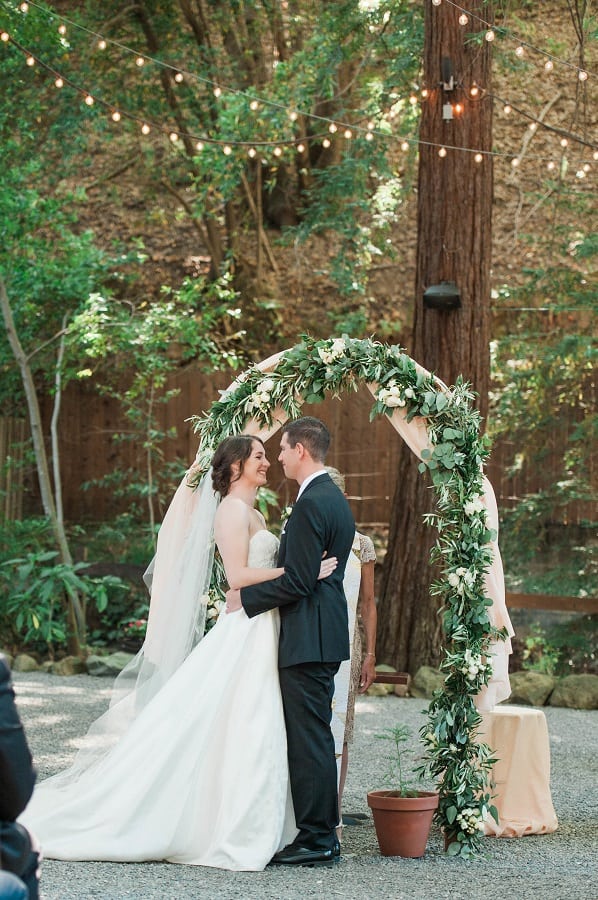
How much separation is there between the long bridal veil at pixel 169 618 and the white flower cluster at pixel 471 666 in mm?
1165

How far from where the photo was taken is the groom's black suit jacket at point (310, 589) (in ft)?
15.7

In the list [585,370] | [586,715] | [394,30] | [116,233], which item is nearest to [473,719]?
[586,715]

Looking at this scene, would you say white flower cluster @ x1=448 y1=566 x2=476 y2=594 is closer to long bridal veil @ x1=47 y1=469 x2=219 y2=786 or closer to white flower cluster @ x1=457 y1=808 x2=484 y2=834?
white flower cluster @ x1=457 y1=808 x2=484 y2=834

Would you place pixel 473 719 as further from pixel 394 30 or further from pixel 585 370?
pixel 394 30

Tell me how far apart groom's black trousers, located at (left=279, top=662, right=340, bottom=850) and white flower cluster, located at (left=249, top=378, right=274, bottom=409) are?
1.35 m

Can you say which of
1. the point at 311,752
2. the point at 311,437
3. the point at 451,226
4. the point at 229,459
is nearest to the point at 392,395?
the point at 311,437

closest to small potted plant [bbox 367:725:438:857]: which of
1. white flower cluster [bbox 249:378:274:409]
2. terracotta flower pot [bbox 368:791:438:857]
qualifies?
terracotta flower pot [bbox 368:791:438:857]

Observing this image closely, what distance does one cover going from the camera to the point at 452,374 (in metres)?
9.40

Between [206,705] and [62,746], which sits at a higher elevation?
[206,705]

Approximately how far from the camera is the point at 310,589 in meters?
4.79

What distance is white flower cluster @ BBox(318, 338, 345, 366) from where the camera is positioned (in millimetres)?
5406

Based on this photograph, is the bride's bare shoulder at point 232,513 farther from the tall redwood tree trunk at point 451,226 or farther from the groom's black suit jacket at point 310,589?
the tall redwood tree trunk at point 451,226

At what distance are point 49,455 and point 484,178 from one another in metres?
6.51

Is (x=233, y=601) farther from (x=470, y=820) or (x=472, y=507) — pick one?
A: (x=470, y=820)
